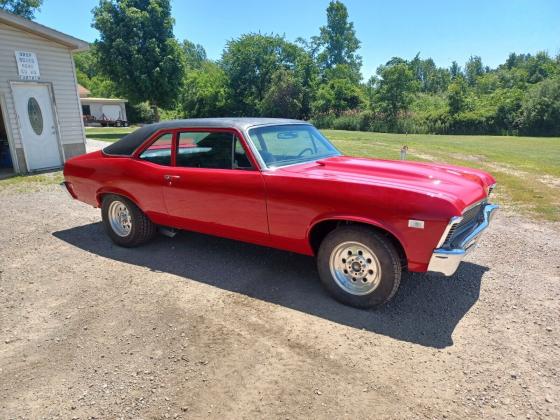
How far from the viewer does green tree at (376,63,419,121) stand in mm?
36844

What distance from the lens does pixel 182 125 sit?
455 centimetres

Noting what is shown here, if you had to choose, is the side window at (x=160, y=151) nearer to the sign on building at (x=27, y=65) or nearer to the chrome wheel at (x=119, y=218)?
the chrome wheel at (x=119, y=218)

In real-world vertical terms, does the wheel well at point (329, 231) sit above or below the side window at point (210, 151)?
below

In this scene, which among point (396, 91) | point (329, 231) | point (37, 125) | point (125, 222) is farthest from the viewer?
point (396, 91)

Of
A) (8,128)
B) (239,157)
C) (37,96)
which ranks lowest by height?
(239,157)

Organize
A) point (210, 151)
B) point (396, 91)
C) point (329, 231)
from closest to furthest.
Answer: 1. point (329, 231)
2. point (210, 151)
3. point (396, 91)

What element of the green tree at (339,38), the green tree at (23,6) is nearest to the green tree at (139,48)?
the green tree at (23,6)

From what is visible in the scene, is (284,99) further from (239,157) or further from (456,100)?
(239,157)

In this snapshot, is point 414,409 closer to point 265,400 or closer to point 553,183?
point 265,400

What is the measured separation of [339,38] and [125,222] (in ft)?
303

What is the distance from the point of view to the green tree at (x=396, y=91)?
36.8 meters

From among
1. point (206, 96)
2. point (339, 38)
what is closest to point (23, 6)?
point (206, 96)

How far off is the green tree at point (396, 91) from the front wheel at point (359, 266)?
35.6 metres

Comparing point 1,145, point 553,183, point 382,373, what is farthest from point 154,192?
point 1,145
